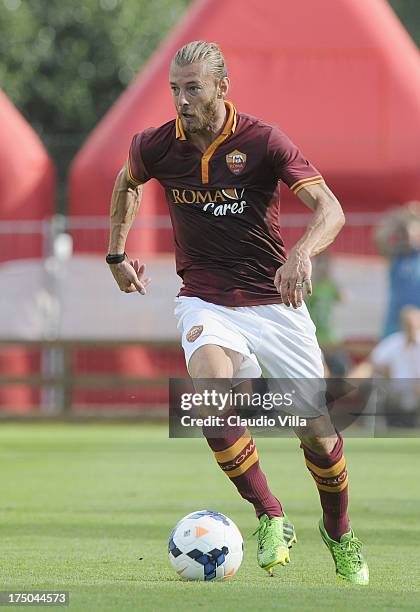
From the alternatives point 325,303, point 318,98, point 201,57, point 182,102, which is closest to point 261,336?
point 182,102

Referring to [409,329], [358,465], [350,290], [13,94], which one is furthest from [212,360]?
[13,94]

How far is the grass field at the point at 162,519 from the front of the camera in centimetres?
620

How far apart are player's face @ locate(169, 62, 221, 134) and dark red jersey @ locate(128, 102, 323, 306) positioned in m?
0.14

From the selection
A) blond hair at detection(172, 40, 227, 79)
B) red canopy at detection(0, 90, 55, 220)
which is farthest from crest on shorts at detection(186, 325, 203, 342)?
red canopy at detection(0, 90, 55, 220)

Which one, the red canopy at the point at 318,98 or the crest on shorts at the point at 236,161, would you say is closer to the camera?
the crest on shorts at the point at 236,161

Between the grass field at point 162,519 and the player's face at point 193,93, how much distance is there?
7.05 feet

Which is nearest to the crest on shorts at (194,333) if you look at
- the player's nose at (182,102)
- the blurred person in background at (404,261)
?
the player's nose at (182,102)

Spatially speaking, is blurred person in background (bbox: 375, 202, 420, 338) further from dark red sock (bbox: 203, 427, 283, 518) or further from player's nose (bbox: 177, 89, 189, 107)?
player's nose (bbox: 177, 89, 189, 107)

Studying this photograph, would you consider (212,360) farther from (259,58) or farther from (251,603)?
(259,58)

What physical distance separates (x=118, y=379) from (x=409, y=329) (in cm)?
532

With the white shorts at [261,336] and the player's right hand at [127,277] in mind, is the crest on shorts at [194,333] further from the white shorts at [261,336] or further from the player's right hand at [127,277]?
the player's right hand at [127,277]

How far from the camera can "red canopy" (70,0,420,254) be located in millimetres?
21500

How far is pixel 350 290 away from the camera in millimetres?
20297

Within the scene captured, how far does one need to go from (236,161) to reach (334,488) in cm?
163
